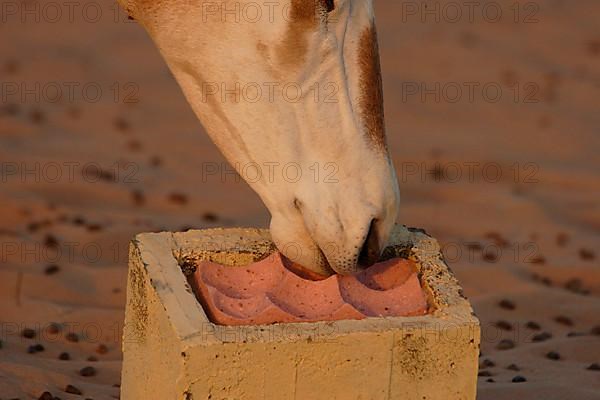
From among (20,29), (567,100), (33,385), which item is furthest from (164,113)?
(33,385)

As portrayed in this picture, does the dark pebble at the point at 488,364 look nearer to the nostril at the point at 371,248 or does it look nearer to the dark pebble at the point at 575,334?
the dark pebble at the point at 575,334

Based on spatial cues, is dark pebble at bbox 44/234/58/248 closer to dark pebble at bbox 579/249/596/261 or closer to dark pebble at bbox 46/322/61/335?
dark pebble at bbox 46/322/61/335

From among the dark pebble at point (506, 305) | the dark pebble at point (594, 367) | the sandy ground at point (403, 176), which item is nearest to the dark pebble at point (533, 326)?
the sandy ground at point (403, 176)

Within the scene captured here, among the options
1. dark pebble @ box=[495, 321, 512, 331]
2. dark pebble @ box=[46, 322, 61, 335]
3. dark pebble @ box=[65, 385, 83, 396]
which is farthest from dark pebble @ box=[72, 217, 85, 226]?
dark pebble @ box=[495, 321, 512, 331]

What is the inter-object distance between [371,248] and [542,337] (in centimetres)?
152

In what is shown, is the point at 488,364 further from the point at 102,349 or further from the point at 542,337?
the point at 102,349

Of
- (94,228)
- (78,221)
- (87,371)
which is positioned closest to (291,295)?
(87,371)

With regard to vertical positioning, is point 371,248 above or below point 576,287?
above

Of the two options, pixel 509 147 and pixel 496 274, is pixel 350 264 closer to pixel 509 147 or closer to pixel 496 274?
pixel 496 274

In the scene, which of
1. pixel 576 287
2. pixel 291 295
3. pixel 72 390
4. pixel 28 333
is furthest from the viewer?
pixel 576 287

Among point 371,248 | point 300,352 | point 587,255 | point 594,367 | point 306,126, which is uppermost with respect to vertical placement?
point 306,126

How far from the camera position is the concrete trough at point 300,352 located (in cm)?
237

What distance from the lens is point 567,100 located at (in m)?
6.45

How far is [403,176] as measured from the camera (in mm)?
5406
